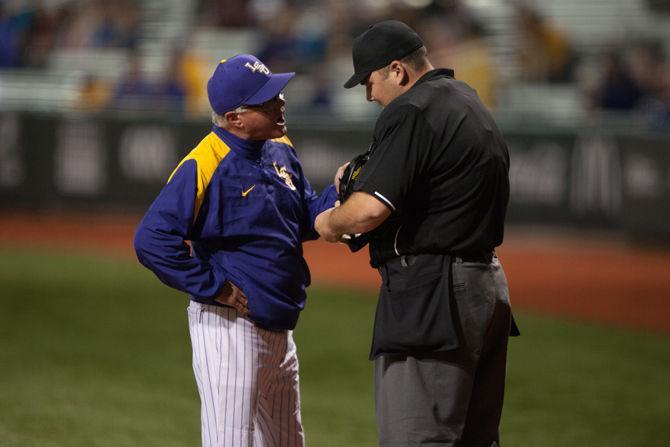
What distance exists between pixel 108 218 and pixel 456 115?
13.1 metres

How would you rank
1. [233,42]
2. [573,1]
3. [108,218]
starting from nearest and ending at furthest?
[108,218] < [573,1] < [233,42]

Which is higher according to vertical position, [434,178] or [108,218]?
[434,178]

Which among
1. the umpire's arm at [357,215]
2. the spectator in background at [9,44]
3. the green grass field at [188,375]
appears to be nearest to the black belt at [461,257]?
the umpire's arm at [357,215]

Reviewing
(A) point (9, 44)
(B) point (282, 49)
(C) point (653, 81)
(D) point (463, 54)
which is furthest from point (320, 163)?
(A) point (9, 44)

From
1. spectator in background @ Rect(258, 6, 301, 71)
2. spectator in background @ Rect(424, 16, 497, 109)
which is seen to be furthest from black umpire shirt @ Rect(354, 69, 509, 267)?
spectator in background @ Rect(258, 6, 301, 71)

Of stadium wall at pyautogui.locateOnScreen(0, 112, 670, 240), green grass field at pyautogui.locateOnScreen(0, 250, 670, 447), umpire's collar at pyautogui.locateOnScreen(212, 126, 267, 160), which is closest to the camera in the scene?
umpire's collar at pyautogui.locateOnScreen(212, 126, 267, 160)

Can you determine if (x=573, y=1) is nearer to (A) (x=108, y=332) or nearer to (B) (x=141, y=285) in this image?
(B) (x=141, y=285)

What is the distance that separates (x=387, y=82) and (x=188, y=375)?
4539 mm

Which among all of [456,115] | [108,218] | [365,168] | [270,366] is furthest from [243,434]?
[108,218]

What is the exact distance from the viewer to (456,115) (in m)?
3.87

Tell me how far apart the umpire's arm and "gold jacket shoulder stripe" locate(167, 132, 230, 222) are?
0.57m

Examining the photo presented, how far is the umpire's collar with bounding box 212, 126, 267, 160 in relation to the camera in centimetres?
433

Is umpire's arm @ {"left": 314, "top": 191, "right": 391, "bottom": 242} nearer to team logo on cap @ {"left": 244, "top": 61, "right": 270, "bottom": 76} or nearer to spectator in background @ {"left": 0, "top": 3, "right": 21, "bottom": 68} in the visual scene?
team logo on cap @ {"left": 244, "top": 61, "right": 270, "bottom": 76}

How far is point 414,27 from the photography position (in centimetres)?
1652
